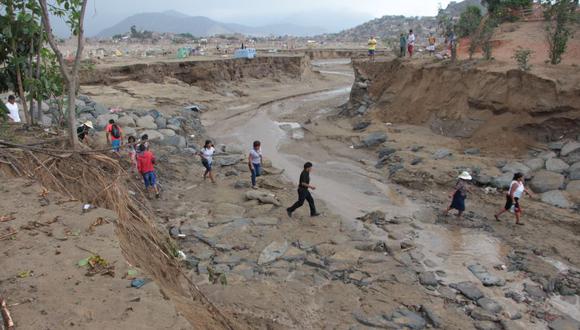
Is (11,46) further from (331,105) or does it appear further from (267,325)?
(331,105)

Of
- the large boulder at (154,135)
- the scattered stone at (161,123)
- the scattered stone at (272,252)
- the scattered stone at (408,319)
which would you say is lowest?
the scattered stone at (408,319)

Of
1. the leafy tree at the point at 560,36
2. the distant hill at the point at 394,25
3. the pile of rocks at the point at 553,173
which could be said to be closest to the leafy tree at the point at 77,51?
the pile of rocks at the point at 553,173

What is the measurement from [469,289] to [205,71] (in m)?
25.5

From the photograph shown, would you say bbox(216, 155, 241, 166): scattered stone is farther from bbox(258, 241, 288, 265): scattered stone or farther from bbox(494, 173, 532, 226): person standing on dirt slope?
bbox(494, 173, 532, 226): person standing on dirt slope

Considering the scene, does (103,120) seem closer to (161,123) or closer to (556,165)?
(161,123)

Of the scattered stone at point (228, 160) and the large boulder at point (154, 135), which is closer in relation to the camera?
the scattered stone at point (228, 160)

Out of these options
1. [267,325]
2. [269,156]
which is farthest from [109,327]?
[269,156]

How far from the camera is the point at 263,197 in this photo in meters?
11.8

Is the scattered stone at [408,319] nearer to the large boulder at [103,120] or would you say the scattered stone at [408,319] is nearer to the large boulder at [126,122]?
the large boulder at [103,120]

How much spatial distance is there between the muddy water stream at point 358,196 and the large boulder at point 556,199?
2.64m

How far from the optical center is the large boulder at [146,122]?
18011mm

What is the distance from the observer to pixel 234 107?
26906 mm

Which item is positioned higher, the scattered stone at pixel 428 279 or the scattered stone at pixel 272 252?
the scattered stone at pixel 272 252

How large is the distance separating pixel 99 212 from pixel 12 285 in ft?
5.79
